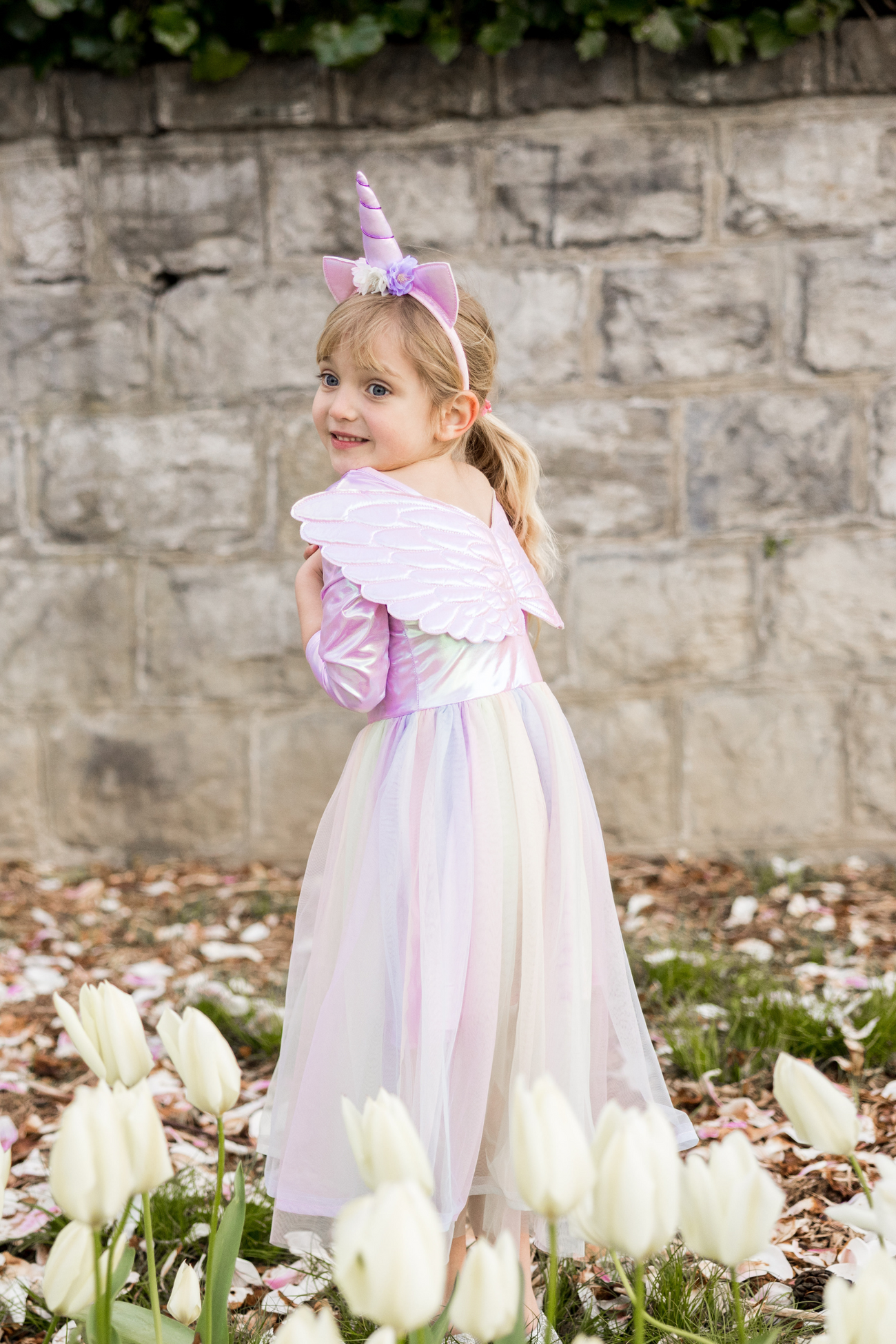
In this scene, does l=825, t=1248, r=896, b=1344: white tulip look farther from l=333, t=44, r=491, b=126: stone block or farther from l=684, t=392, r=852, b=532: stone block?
l=333, t=44, r=491, b=126: stone block

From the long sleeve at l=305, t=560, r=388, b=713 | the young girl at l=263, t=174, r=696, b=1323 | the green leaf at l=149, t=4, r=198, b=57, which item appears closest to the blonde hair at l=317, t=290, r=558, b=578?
the young girl at l=263, t=174, r=696, b=1323

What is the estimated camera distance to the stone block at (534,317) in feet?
11.3

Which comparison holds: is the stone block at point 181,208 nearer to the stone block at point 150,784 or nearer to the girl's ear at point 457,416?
the stone block at point 150,784

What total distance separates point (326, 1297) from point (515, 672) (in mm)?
943

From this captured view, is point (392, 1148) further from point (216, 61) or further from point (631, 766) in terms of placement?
point (216, 61)

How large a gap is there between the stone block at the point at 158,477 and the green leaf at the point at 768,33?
5.97 ft

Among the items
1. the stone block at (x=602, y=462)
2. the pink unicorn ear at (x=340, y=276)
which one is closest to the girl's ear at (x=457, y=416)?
the pink unicorn ear at (x=340, y=276)

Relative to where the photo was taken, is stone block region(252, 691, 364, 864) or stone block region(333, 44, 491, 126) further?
stone block region(252, 691, 364, 864)

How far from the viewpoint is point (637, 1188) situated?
0.73 m

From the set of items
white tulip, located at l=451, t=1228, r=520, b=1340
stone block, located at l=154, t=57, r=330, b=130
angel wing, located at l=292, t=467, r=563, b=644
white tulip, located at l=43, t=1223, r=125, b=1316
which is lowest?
white tulip, located at l=43, t=1223, r=125, b=1316

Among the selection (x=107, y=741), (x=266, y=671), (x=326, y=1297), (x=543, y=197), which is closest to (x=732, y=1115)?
(x=326, y=1297)

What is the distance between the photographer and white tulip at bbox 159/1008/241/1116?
2.98 ft

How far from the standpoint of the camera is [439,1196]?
1.41 meters

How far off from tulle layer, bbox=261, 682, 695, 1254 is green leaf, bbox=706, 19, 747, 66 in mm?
2531
